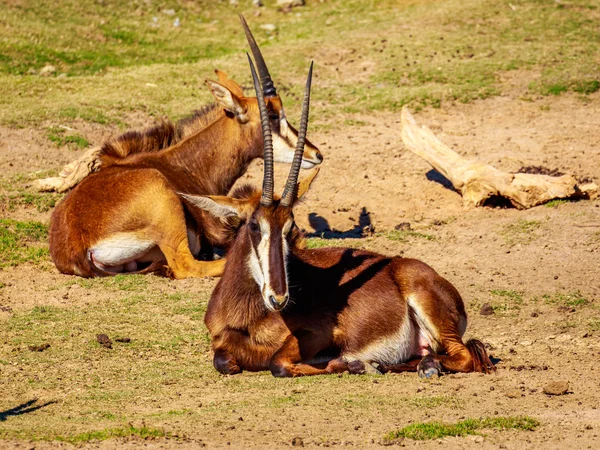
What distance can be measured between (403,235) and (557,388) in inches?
200

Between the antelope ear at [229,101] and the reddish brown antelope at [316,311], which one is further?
the antelope ear at [229,101]

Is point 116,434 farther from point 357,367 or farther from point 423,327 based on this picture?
point 423,327

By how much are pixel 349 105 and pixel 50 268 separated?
7.81 meters

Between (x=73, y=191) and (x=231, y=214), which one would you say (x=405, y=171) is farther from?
(x=231, y=214)

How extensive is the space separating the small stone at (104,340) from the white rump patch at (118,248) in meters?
2.21

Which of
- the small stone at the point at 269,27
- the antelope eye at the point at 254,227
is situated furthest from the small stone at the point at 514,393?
the small stone at the point at 269,27

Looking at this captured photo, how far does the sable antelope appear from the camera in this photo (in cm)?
1073

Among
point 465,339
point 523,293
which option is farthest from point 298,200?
point 523,293

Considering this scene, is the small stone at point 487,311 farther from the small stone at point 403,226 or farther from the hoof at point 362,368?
the small stone at point 403,226

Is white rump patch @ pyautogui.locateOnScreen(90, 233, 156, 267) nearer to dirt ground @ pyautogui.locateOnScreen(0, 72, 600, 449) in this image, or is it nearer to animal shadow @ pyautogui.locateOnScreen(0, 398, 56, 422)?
dirt ground @ pyautogui.locateOnScreen(0, 72, 600, 449)

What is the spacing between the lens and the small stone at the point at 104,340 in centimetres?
852

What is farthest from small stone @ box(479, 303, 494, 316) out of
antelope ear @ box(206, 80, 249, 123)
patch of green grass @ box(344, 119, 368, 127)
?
patch of green grass @ box(344, 119, 368, 127)

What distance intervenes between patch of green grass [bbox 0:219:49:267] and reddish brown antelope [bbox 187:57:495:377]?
12.4ft

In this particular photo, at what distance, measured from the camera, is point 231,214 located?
798 cm
